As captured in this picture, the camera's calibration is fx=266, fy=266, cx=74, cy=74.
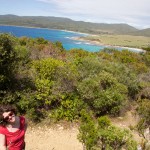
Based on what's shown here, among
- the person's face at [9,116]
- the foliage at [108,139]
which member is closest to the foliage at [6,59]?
the foliage at [108,139]

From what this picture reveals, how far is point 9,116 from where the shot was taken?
4.54m

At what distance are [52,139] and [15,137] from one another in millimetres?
9245

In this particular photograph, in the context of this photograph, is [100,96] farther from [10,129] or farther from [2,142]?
[2,142]

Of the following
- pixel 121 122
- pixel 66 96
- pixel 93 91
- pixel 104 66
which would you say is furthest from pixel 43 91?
pixel 104 66

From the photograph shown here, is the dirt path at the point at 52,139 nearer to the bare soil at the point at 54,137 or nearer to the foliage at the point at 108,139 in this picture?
the bare soil at the point at 54,137

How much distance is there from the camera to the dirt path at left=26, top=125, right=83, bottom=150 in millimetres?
12992

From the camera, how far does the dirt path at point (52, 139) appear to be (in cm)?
1299

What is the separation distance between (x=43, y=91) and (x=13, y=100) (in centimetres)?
202

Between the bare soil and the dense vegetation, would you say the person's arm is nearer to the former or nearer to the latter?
the bare soil

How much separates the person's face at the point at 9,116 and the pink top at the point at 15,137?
0.50 ft

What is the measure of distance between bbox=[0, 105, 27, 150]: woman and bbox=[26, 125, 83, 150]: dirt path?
326 inches

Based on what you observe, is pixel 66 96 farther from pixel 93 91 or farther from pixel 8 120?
pixel 8 120

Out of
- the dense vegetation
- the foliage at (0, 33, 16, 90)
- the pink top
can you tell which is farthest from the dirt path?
the pink top

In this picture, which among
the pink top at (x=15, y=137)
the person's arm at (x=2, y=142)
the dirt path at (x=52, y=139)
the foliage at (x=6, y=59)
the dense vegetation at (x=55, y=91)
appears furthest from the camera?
the dense vegetation at (x=55, y=91)
